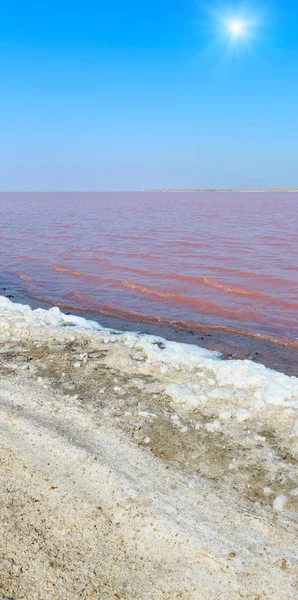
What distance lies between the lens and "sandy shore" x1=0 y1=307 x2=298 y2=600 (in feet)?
8.44

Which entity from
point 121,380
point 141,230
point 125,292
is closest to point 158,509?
point 121,380

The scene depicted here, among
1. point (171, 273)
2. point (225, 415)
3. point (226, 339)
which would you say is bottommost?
point (226, 339)

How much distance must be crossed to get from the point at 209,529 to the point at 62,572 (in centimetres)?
108

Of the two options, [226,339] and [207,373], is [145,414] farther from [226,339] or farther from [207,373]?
[226,339]

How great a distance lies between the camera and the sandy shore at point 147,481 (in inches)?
101

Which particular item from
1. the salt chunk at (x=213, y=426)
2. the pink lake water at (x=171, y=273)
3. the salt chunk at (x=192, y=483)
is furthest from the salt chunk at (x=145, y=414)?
the pink lake water at (x=171, y=273)

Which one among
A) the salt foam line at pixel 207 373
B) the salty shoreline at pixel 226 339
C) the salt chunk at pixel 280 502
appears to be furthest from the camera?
the salty shoreline at pixel 226 339

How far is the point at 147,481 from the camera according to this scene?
3.38m

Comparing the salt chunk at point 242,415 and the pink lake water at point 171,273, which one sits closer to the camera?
the salt chunk at point 242,415

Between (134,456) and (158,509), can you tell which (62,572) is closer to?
(158,509)

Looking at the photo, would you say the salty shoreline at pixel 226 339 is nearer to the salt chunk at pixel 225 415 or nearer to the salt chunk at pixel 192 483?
the salt chunk at pixel 225 415

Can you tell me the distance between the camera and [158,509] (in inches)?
122

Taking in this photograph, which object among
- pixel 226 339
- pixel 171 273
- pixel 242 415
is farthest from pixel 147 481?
pixel 171 273

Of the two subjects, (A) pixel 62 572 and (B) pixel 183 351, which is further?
(B) pixel 183 351
